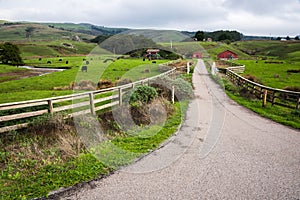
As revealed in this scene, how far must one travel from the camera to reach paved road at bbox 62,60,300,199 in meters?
4.78

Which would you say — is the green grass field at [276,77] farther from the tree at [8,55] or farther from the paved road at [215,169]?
the tree at [8,55]

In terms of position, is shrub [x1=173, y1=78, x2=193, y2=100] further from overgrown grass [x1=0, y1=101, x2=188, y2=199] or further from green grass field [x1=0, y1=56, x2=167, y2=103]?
overgrown grass [x1=0, y1=101, x2=188, y2=199]

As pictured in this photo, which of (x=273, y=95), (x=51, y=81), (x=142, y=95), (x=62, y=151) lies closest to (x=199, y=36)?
(x=51, y=81)

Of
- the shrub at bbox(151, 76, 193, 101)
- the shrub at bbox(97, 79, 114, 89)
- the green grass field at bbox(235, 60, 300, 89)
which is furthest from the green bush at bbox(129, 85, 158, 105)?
the green grass field at bbox(235, 60, 300, 89)

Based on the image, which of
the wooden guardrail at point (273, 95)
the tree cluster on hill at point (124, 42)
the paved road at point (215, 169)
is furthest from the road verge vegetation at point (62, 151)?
the wooden guardrail at point (273, 95)

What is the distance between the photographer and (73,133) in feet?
25.4

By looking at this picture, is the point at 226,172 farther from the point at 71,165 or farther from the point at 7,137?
the point at 7,137

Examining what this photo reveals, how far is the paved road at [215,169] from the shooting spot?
15.7 ft

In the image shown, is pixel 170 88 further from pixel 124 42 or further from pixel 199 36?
pixel 199 36

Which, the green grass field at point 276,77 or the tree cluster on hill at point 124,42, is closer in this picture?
the tree cluster on hill at point 124,42

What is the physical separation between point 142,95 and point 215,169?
6039mm

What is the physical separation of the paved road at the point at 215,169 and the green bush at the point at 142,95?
2.66 m

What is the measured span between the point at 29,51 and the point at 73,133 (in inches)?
4336

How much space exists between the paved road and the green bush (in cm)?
266
